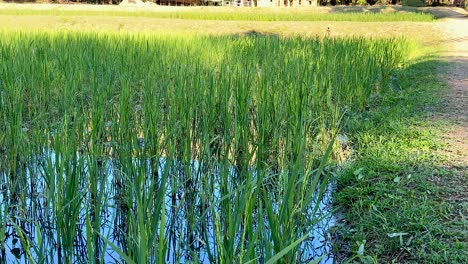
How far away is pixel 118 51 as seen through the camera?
5.86 meters

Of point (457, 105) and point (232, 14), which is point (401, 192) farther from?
point (232, 14)

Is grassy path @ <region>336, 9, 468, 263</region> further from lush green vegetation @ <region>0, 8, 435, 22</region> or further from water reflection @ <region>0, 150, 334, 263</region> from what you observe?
lush green vegetation @ <region>0, 8, 435, 22</region>

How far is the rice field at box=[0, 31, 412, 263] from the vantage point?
1.75 m

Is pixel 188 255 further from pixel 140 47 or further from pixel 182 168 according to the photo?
pixel 140 47

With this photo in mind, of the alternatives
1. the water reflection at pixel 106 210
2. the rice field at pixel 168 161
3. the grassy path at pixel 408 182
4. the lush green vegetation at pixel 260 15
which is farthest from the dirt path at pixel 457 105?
the lush green vegetation at pixel 260 15

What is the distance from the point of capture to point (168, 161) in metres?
1.97

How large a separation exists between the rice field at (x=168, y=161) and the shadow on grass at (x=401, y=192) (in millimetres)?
168

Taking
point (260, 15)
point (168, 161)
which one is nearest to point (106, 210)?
point (168, 161)

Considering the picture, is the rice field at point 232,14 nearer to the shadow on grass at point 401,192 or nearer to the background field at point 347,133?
the background field at point 347,133

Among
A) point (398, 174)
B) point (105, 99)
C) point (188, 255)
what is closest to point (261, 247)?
point (188, 255)

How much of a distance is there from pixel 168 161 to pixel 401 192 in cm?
124

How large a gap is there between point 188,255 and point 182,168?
810 mm

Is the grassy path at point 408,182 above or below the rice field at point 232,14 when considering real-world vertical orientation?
below

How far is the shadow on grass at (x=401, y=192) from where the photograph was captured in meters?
2.12
